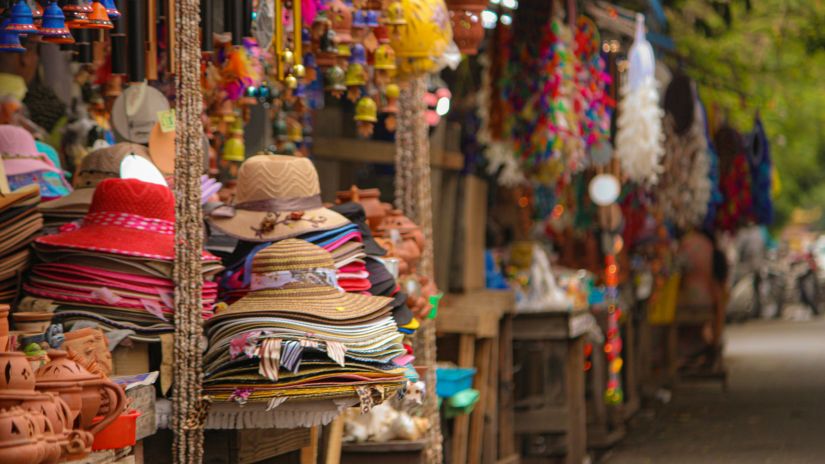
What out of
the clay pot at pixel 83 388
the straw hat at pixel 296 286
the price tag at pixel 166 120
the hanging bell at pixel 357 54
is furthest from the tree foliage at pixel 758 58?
the clay pot at pixel 83 388

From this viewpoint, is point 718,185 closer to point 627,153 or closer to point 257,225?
point 627,153

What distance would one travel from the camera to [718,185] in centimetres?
1259

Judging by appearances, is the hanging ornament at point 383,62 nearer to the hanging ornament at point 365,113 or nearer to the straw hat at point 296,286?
the hanging ornament at point 365,113

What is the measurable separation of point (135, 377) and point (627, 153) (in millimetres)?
5693

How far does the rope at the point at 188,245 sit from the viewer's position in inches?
Answer: 159

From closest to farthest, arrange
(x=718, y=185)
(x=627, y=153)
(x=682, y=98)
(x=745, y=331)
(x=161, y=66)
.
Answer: (x=161, y=66), (x=627, y=153), (x=682, y=98), (x=718, y=185), (x=745, y=331)

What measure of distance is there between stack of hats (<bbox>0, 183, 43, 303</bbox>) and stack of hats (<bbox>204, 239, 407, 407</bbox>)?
0.55m

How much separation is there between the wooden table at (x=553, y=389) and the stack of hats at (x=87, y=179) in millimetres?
4365

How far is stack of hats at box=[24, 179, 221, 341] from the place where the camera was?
406 cm

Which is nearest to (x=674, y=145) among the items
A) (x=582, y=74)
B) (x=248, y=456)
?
→ (x=582, y=74)

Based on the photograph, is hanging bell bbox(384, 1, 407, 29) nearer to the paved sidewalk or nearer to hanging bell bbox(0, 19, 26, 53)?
hanging bell bbox(0, 19, 26, 53)

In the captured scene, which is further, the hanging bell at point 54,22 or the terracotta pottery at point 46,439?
the hanging bell at point 54,22

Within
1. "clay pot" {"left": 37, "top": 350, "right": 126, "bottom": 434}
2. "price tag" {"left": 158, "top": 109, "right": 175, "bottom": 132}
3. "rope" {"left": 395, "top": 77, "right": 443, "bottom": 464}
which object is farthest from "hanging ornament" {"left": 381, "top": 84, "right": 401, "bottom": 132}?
"clay pot" {"left": 37, "top": 350, "right": 126, "bottom": 434}

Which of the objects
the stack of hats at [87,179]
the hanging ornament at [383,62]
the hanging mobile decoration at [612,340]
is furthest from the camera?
the hanging mobile decoration at [612,340]
